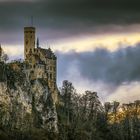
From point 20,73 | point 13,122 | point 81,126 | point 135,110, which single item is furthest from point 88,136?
point 135,110

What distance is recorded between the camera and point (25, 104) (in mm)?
155750

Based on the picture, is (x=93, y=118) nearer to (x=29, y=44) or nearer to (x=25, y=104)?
(x=25, y=104)

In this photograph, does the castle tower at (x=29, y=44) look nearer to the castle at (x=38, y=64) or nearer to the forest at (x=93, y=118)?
the castle at (x=38, y=64)

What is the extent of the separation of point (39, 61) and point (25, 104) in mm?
33695

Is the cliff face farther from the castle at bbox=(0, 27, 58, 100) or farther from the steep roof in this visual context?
the steep roof

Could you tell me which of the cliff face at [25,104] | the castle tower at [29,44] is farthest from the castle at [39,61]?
the cliff face at [25,104]

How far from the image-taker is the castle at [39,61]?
180 metres

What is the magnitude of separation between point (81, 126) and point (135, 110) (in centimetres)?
3835

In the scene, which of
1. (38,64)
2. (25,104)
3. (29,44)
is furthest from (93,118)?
(29,44)

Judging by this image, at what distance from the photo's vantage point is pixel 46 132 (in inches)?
5684

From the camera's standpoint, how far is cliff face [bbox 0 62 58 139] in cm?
13988

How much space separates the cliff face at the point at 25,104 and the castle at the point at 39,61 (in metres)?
8.63

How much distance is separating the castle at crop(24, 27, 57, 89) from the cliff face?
8627 mm

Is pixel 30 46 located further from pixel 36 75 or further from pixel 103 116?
pixel 103 116
